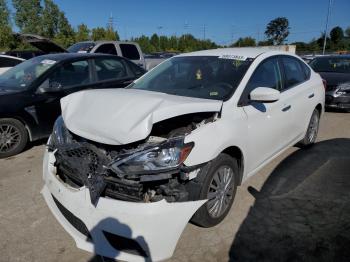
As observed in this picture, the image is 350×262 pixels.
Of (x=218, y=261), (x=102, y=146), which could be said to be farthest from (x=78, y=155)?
(x=218, y=261)

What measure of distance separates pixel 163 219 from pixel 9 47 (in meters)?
A: 30.6

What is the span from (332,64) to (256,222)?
26.8 ft

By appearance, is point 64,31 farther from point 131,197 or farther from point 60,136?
point 131,197

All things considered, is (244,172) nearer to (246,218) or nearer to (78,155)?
(246,218)

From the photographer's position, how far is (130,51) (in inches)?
490

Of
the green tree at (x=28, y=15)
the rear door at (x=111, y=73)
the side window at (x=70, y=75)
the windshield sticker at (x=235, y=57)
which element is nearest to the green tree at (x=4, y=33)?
the green tree at (x=28, y=15)

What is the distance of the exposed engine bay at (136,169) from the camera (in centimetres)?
254

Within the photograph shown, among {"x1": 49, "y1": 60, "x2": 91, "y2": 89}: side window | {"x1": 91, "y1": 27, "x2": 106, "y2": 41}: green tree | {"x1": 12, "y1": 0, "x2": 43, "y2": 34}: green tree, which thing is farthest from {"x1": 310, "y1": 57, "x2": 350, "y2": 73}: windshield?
{"x1": 91, "y1": 27, "x2": 106, "y2": 41}: green tree

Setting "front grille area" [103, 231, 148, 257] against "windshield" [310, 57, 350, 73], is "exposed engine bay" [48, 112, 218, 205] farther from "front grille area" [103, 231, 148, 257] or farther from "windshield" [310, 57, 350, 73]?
"windshield" [310, 57, 350, 73]

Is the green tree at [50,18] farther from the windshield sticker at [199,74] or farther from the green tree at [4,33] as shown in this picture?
the windshield sticker at [199,74]

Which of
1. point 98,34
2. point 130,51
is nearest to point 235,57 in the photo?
point 130,51

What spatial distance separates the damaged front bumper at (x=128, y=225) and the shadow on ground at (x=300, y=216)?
2.19ft

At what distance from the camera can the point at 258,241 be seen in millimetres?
3025

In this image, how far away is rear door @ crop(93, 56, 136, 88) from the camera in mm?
6320
